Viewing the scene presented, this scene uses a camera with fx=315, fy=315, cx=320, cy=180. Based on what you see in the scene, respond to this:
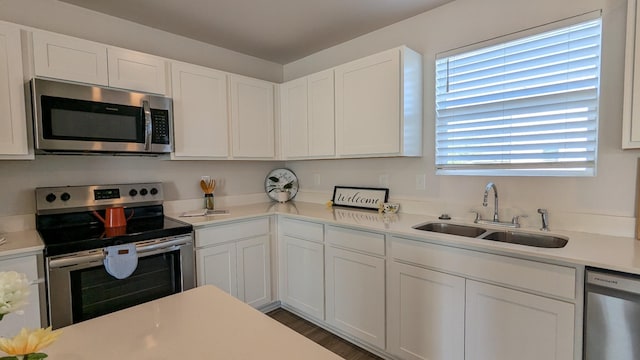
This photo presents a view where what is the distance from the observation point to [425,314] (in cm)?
185

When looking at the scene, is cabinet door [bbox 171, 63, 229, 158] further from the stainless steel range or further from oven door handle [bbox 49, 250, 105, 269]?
oven door handle [bbox 49, 250, 105, 269]

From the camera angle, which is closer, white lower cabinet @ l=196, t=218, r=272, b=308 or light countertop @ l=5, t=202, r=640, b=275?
light countertop @ l=5, t=202, r=640, b=275

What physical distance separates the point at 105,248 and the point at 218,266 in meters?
0.82

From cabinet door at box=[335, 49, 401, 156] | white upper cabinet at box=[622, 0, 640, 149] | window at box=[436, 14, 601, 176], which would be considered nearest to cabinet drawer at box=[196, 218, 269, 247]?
cabinet door at box=[335, 49, 401, 156]

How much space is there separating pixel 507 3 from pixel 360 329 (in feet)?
7.78

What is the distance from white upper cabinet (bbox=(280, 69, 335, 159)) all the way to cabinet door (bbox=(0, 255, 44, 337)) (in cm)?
205

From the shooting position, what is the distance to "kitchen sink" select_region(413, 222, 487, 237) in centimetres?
206

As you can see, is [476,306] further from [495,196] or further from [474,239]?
[495,196]

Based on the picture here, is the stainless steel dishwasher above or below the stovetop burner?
below

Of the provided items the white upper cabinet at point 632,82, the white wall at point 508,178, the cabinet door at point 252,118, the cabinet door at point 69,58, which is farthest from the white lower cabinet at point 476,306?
the cabinet door at point 69,58

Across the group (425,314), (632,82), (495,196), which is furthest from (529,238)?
(632,82)

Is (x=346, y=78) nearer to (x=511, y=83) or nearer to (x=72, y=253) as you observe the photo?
(x=511, y=83)

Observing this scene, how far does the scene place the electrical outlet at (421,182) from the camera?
246 centimetres

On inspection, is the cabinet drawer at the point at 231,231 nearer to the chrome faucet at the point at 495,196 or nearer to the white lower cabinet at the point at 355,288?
the white lower cabinet at the point at 355,288
